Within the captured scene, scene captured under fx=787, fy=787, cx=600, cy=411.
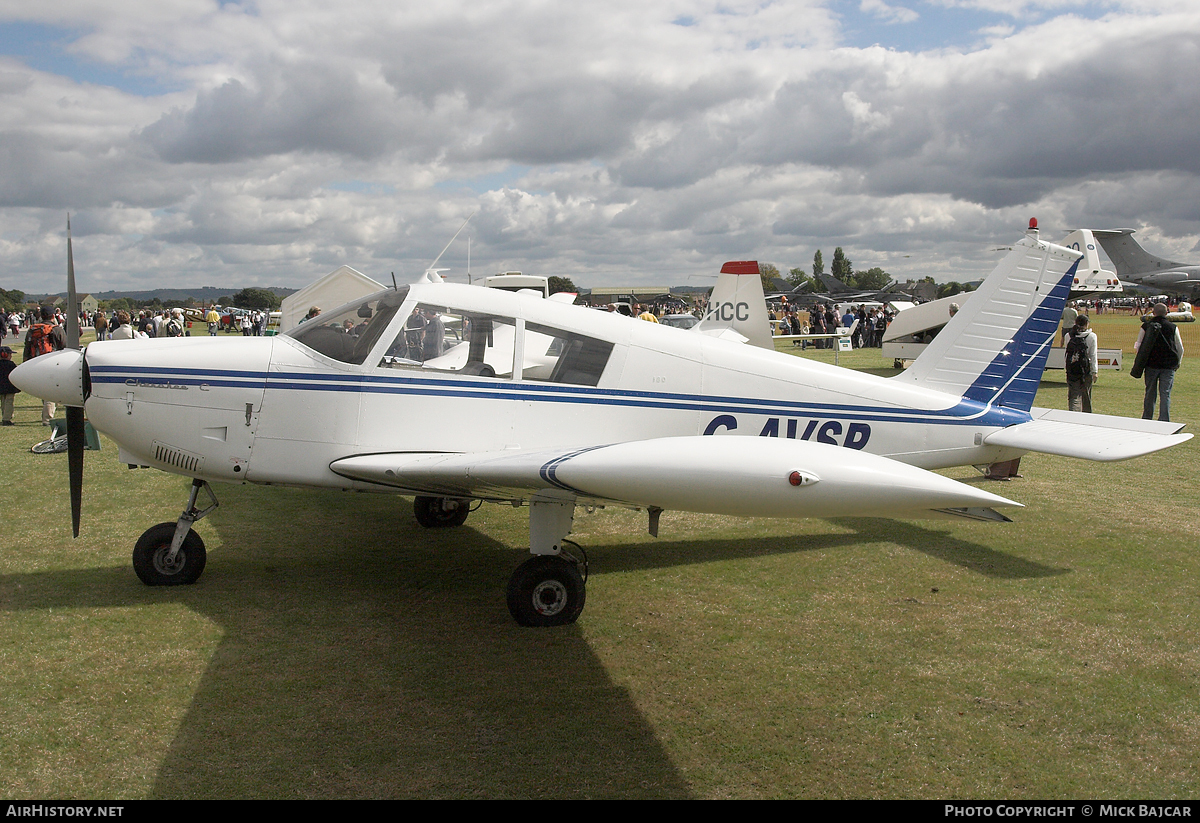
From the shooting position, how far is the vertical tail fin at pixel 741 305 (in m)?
22.8

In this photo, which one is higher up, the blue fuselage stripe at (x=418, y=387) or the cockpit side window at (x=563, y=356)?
the cockpit side window at (x=563, y=356)

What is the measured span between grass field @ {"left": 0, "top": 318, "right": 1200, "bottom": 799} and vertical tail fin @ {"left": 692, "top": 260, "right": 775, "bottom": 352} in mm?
15429

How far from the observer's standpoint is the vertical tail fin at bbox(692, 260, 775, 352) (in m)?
22.8

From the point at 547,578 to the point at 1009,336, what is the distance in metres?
4.30

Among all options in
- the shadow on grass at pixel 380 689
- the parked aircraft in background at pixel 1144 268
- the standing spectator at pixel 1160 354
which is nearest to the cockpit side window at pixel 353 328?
the shadow on grass at pixel 380 689

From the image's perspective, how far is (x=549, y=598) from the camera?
5242 mm

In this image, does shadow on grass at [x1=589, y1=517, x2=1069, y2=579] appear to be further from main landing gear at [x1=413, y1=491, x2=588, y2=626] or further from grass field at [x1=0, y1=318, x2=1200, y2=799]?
main landing gear at [x1=413, y1=491, x2=588, y2=626]

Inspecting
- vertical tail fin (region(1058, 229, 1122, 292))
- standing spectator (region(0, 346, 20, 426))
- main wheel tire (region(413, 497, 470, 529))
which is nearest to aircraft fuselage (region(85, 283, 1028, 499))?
main wheel tire (region(413, 497, 470, 529))

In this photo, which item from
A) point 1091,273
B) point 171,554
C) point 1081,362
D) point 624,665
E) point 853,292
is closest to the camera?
point 624,665

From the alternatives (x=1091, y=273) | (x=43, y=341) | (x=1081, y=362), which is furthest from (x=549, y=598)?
(x=1091, y=273)

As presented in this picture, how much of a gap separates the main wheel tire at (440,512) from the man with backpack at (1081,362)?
1002cm

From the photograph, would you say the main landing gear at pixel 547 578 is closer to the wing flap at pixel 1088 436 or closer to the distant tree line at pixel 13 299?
the wing flap at pixel 1088 436

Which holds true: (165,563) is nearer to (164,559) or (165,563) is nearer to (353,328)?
(164,559)

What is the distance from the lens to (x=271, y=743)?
3668mm
